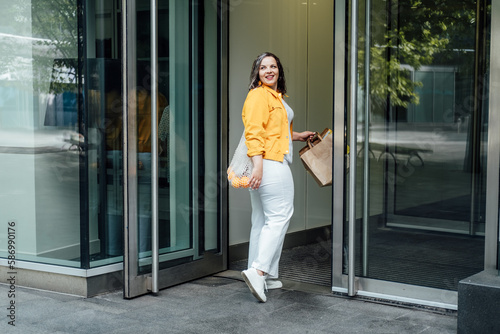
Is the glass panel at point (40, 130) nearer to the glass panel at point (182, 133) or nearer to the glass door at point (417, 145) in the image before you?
the glass panel at point (182, 133)

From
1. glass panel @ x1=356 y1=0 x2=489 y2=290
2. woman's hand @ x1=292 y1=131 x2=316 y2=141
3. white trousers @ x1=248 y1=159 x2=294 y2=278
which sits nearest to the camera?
glass panel @ x1=356 y1=0 x2=489 y2=290

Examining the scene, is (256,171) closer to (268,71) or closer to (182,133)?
(268,71)

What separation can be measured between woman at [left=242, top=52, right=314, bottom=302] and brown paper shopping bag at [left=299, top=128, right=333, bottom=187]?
0.55ft

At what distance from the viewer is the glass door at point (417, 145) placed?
481 centimetres

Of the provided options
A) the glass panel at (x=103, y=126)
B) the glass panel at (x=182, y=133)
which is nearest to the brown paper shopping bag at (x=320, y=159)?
the glass panel at (x=182, y=133)

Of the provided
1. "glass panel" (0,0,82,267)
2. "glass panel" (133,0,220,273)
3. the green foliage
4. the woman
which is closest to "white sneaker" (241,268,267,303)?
the woman

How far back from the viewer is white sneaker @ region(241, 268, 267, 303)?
494 centimetres

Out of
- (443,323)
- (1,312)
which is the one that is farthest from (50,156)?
(443,323)

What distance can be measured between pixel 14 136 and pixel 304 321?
8.96 ft

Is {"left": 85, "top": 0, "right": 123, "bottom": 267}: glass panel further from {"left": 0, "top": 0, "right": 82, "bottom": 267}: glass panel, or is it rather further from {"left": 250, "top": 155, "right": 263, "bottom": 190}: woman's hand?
{"left": 250, "top": 155, "right": 263, "bottom": 190}: woman's hand

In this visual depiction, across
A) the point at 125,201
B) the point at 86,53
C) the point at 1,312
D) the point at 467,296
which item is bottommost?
the point at 1,312

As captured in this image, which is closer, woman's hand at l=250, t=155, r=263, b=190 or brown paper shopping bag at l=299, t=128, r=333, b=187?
woman's hand at l=250, t=155, r=263, b=190

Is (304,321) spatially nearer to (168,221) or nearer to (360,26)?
(168,221)

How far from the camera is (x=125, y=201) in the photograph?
5.09m
